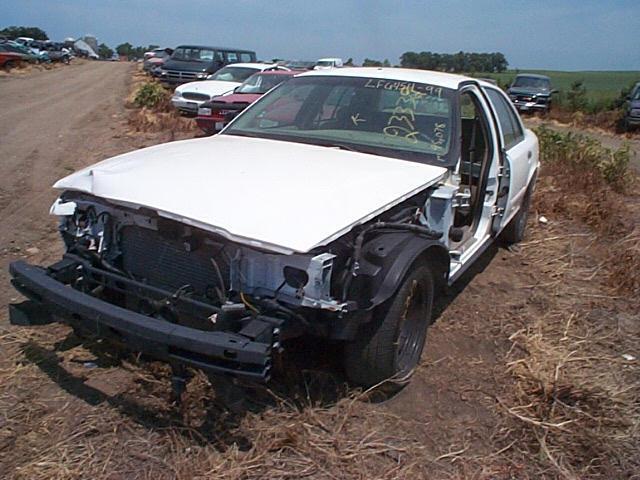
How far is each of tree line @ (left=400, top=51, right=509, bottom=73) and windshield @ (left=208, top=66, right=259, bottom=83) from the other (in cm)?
1239

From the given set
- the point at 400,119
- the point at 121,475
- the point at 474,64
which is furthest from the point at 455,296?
the point at 474,64

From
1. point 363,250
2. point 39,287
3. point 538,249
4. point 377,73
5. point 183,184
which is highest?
point 377,73

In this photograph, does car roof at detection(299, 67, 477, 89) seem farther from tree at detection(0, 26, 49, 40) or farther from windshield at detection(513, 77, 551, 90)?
tree at detection(0, 26, 49, 40)

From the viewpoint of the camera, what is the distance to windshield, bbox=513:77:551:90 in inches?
979

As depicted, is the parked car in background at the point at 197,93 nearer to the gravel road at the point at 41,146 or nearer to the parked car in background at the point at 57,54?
the gravel road at the point at 41,146

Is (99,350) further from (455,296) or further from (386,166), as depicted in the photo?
(455,296)

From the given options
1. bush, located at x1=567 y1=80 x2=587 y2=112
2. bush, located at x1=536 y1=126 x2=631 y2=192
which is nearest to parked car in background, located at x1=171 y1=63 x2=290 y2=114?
bush, located at x1=536 y1=126 x2=631 y2=192

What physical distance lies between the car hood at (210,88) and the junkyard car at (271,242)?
11.2m

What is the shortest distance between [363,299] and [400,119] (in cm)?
171

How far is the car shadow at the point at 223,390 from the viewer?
2934 millimetres

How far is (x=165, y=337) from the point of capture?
2.56m

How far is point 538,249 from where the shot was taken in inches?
244

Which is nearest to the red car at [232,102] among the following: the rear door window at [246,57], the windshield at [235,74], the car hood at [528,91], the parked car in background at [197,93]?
the parked car in background at [197,93]

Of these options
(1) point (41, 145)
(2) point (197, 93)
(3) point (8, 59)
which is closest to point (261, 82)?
(2) point (197, 93)
